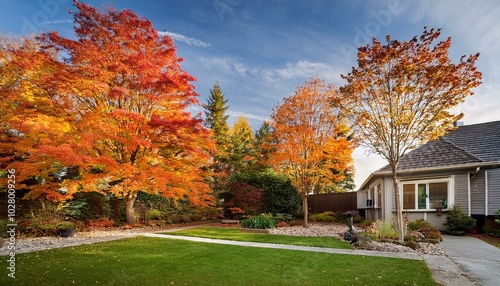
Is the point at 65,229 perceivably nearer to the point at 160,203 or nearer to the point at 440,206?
the point at 160,203

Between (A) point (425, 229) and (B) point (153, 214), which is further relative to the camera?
(B) point (153, 214)

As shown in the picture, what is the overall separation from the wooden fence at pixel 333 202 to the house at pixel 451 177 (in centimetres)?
510

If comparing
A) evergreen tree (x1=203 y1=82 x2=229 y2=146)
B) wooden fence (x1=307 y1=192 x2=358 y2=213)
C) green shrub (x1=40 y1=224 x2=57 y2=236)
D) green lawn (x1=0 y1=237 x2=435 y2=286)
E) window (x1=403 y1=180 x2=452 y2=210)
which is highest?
evergreen tree (x1=203 y1=82 x2=229 y2=146)

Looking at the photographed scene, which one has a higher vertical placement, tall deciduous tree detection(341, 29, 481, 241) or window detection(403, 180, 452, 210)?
tall deciduous tree detection(341, 29, 481, 241)

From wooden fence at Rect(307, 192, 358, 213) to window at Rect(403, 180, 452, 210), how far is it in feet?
22.3

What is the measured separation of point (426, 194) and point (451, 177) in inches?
54.7

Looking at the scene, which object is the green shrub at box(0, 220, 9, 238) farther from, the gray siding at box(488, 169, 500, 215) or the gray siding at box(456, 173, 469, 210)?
the gray siding at box(488, 169, 500, 215)

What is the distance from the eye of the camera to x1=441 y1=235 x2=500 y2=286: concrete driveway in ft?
18.9

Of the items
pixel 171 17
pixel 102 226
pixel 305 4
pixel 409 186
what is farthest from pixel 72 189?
pixel 409 186

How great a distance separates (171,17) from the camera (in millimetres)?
11352

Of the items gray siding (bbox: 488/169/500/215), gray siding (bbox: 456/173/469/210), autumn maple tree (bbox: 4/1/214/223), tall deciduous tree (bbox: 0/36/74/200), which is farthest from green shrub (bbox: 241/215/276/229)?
gray siding (bbox: 488/169/500/215)

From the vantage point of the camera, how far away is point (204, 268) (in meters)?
6.07

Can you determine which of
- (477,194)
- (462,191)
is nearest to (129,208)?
(462,191)

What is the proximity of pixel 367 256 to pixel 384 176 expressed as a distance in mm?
9307
